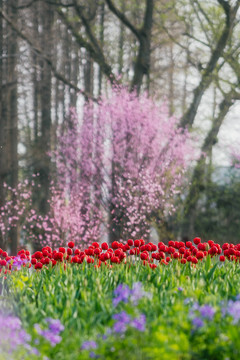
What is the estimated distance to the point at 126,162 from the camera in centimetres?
1023

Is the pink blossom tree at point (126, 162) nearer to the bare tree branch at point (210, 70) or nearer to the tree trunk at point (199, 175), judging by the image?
the bare tree branch at point (210, 70)

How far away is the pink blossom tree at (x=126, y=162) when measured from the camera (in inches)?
402

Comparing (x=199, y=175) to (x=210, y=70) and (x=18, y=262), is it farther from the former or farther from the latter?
(x=18, y=262)

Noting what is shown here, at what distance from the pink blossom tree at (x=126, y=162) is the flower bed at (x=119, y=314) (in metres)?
5.35

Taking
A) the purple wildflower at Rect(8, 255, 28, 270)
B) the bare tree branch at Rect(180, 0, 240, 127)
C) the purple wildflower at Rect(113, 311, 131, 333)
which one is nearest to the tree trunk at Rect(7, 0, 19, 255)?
the bare tree branch at Rect(180, 0, 240, 127)

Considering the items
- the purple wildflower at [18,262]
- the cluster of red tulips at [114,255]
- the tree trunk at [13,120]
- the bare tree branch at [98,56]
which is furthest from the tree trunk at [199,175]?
the purple wildflower at [18,262]

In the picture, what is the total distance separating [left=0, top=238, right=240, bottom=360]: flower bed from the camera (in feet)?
8.78

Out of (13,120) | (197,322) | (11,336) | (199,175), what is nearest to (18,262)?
(11,336)

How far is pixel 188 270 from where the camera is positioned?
4.74m

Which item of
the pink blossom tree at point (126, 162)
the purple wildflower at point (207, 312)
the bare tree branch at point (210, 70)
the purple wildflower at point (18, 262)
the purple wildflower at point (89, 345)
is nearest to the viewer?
the purple wildflower at point (89, 345)

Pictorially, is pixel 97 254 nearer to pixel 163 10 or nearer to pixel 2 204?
pixel 2 204

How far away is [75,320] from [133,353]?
0.61 meters

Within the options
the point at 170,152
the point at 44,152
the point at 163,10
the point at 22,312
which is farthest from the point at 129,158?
the point at 22,312

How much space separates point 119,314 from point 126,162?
7511 mm
